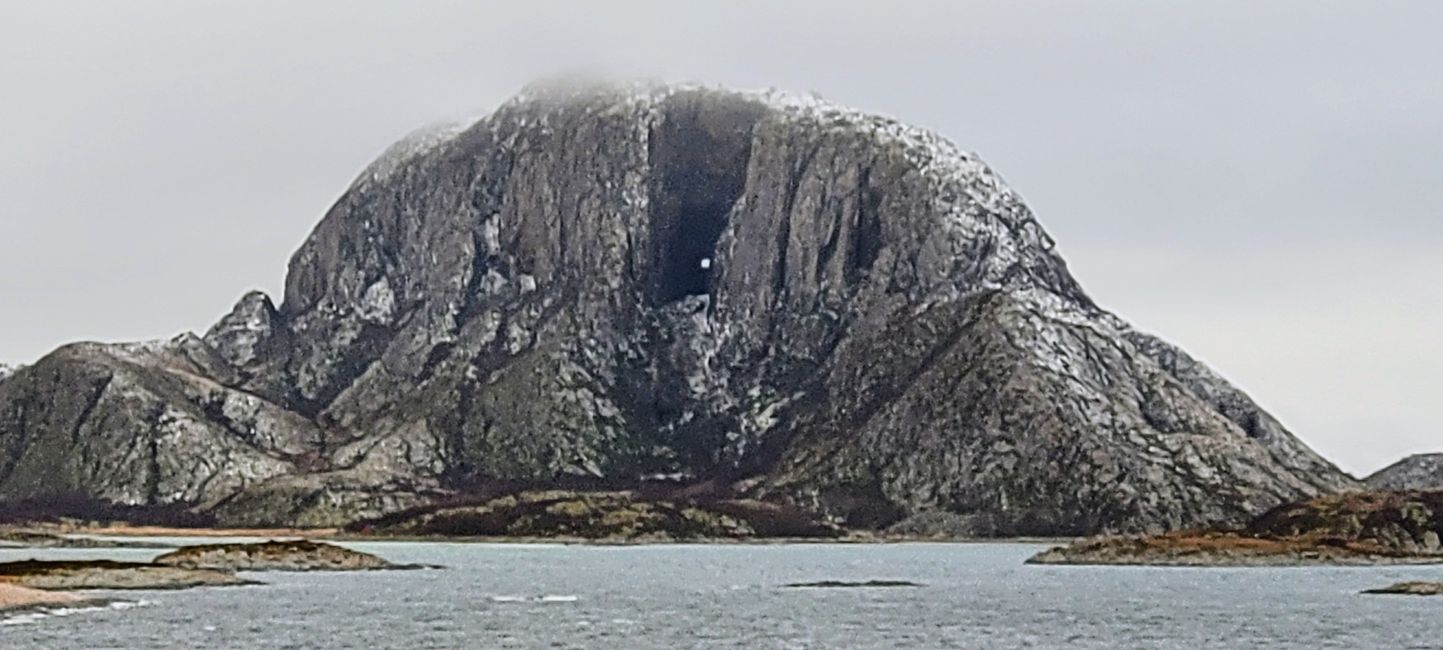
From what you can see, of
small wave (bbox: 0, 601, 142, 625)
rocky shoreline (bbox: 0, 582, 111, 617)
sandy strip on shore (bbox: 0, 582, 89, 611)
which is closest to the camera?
small wave (bbox: 0, 601, 142, 625)

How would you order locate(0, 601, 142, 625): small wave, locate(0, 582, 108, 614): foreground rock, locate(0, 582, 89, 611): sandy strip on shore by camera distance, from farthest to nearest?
locate(0, 582, 89, 611): sandy strip on shore
locate(0, 582, 108, 614): foreground rock
locate(0, 601, 142, 625): small wave

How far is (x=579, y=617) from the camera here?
512 feet

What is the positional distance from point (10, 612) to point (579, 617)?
4383 cm

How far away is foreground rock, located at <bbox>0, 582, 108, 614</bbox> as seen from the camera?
156 meters

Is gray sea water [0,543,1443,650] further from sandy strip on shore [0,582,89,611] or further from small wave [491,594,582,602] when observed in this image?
sandy strip on shore [0,582,89,611]

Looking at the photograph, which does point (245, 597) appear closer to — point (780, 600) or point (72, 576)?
A: point (72, 576)

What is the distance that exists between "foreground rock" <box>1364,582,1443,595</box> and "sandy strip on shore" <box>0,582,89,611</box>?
123 meters

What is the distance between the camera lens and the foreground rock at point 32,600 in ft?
513

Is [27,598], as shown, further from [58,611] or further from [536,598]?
[536,598]

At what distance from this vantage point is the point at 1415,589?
192 meters

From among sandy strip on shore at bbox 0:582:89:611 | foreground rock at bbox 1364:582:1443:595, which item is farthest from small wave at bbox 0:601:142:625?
foreground rock at bbox 1364:582:1443:595

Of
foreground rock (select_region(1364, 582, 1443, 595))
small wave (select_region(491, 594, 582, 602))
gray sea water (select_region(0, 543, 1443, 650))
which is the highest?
foreground rock (select_region(1364, 582, 1443, 595))

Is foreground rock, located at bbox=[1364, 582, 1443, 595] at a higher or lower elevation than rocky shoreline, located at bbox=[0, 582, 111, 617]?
higher

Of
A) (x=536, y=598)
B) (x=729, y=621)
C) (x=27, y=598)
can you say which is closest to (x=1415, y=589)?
(x=729, y=621)
